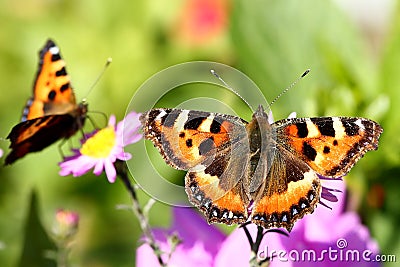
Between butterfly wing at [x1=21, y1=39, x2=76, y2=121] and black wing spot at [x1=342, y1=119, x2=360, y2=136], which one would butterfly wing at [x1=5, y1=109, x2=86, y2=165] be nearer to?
butterfly wing at [x1=21, y1=39, x2=76, y2=121]

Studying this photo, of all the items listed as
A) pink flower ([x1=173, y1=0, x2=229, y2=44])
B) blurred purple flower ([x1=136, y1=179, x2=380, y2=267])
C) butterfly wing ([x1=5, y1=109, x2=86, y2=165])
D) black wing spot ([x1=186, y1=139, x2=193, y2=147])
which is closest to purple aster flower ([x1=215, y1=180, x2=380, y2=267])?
blurred purple flower ([x1=136, y1=179, x2=380, y2=267])

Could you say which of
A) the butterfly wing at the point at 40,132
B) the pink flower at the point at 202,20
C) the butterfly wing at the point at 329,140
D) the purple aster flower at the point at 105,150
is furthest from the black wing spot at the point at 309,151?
the pink flower at the point at 202,20

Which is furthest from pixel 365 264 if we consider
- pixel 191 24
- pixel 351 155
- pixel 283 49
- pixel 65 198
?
pixel 191 24

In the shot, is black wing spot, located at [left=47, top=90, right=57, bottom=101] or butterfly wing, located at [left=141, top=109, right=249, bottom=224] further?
black wing spot, located at [left=47, top=90, right=57, bottom=101]

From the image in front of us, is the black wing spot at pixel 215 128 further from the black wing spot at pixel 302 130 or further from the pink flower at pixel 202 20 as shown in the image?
the pink flower at pixel 202 20

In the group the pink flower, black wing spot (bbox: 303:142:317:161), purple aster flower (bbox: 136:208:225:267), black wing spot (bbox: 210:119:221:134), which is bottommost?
the pink flower

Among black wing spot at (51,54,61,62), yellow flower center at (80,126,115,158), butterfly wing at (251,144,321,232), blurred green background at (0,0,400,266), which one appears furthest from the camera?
blurred green background at (0,0,400,266)

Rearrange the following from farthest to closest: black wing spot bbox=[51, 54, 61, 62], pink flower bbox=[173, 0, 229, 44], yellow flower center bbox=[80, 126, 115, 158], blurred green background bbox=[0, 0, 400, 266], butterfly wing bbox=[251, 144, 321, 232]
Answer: pink flower bbox=[173, 0, 229, 44] → blurred green background bbox=[0, 0, 400, 266] → black wing spot bbox=[51, 54, 61, 62] → yellow flower center bbox=[80, 126, 115, 158] → butterfly wing bbox=[251, 144, 321, 232]

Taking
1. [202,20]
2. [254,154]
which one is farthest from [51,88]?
[202,20]
